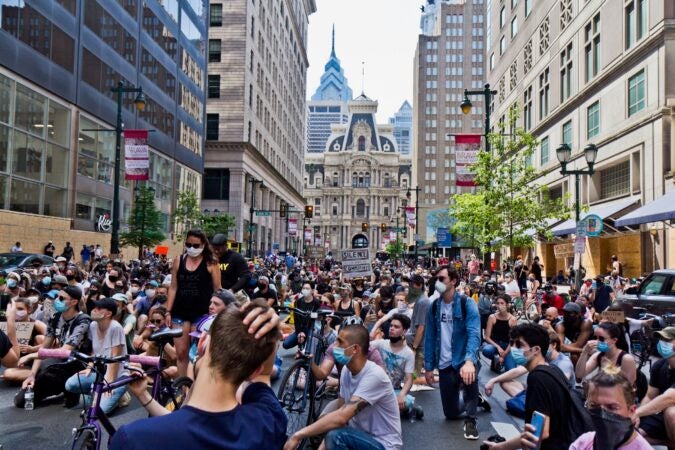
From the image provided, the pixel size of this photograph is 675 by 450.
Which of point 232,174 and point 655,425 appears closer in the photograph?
point 655,425

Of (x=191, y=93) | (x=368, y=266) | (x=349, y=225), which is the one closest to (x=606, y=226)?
(x=368, y=266)

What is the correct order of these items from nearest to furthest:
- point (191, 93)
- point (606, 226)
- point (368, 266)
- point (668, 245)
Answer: point (368, 266) < point (668, 245) < point (606, 226) < point (191, 93)

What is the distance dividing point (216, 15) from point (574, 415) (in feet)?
201

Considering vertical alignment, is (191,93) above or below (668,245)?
above

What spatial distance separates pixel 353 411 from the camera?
4891 millimetres

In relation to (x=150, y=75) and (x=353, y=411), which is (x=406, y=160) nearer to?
(x=150, y=75)

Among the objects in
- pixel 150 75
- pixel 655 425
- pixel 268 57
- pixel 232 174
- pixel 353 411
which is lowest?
pixel 655 425

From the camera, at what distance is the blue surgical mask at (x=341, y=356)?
526cm

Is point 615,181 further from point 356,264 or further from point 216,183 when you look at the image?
point 216,183

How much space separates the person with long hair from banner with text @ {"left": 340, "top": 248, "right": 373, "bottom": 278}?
9.56 m

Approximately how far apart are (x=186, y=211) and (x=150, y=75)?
10.0 m

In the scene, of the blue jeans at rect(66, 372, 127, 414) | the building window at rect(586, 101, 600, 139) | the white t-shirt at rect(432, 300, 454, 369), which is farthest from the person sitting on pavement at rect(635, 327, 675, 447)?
the building window at rect(586, 101, 600, 139)

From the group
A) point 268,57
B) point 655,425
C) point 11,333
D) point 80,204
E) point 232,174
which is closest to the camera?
point 655,425

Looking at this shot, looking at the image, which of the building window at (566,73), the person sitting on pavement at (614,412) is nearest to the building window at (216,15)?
the building window at (566,73)
